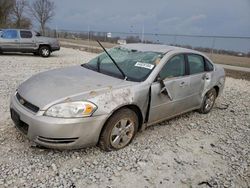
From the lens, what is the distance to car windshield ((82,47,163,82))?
12.3 feet

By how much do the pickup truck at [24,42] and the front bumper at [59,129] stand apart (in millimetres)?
11518

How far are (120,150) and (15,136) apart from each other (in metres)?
1.57

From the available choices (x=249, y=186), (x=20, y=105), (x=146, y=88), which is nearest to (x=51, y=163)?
(x=20, y=105)

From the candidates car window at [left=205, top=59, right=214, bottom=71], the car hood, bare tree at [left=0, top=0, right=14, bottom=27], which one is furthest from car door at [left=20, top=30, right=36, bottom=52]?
bare tree at [left=0, top=0, right=14, bottom=27]

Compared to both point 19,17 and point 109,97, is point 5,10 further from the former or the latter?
point 109,97

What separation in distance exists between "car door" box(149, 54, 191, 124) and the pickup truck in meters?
11.3

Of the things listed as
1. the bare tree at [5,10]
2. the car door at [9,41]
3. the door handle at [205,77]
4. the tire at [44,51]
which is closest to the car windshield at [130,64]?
the door handle at [205,77]

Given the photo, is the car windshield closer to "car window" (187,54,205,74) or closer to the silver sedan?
the silver sedan

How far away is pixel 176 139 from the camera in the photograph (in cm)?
Answer: 402

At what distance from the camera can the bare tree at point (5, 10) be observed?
32.1 m

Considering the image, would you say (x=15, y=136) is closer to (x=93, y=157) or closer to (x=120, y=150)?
(x=93, y=157)

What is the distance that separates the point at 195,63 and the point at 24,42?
37.2 feet

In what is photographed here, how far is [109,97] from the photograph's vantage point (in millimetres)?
3174

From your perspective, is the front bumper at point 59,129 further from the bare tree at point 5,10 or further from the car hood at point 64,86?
the bare tree at point 5,10
